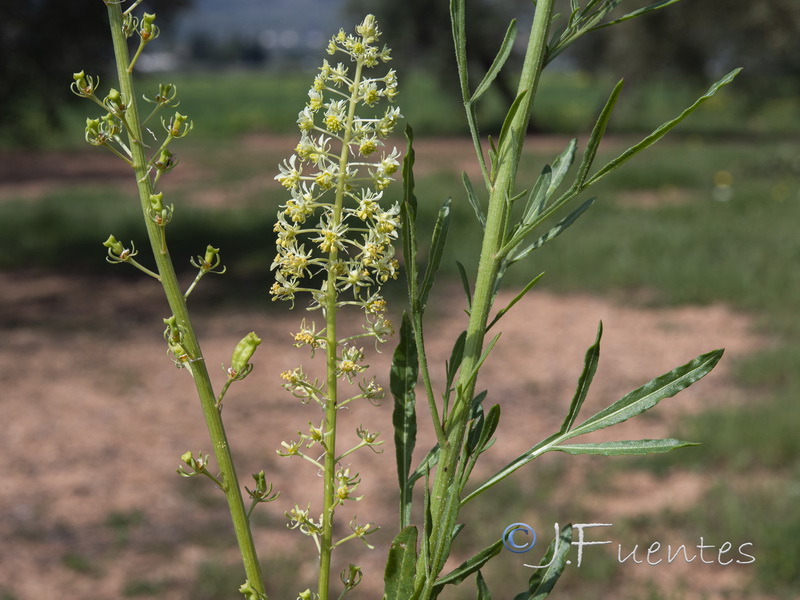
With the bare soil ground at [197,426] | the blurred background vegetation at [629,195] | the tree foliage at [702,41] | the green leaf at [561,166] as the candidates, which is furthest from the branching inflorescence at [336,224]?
the tree foliage at [702,41]

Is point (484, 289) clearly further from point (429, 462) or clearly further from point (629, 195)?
point (629, 195)

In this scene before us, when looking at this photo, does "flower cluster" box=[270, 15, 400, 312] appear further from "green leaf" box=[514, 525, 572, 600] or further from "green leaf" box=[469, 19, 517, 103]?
"green leaf" box=[514, 525, 572, 600]

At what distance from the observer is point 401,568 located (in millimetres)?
468

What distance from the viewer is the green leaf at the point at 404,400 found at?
1.73 ft

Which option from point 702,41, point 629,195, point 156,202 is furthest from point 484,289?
point 702,41

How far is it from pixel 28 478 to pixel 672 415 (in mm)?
3541

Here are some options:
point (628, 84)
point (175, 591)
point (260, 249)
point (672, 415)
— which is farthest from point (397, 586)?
point (628, 84)

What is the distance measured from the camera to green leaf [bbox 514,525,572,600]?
0.51 metres

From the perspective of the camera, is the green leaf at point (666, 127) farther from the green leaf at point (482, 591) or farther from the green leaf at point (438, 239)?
the green leaf at point (482, 591)

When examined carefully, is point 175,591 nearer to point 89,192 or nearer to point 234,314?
point 234,314

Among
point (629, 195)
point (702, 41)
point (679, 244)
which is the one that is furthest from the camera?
point (702, 41)

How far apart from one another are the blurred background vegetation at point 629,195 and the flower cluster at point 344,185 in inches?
11.2

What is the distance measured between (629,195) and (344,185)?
446 inches

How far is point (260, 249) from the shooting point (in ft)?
29.7
